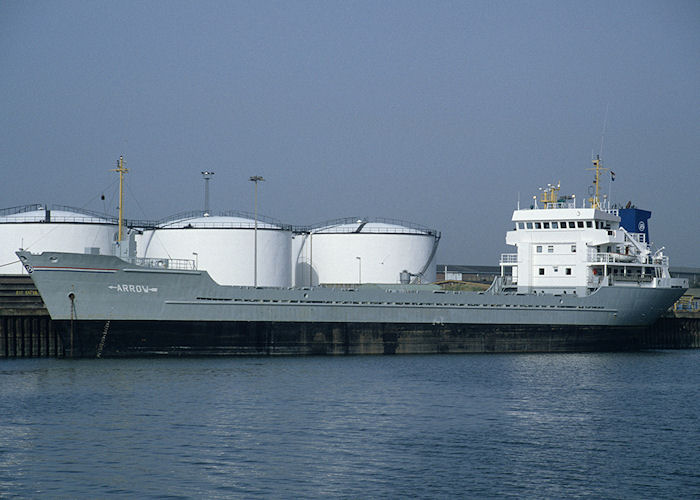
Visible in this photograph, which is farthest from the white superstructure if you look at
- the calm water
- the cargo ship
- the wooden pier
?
the wooden pier

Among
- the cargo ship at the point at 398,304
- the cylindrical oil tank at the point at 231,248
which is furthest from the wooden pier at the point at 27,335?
the cylindrical oil tank at the point at 231,248

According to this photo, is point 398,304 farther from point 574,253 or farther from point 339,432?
point 339,432

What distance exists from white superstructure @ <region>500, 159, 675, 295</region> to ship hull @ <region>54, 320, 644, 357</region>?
2.69 meters

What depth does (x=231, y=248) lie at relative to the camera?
182ft

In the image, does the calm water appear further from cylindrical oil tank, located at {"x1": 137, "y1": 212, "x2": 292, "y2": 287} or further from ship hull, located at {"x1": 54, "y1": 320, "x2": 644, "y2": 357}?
cylindrical oil tank, located at {"x1": 137, "y1": 212, "x2": 292, "y2": 287}

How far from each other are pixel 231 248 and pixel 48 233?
11.7m

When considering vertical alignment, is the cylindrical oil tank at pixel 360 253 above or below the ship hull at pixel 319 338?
above

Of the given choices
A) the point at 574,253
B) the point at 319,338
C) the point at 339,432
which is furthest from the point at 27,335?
the point at 574,253

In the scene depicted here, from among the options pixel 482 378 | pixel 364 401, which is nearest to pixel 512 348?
pixel 482 378

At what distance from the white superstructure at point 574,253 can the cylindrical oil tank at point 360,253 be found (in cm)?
1133

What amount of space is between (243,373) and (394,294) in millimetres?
11007

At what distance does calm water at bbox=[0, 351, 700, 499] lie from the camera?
63.0 feet

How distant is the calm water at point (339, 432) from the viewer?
63.0ft

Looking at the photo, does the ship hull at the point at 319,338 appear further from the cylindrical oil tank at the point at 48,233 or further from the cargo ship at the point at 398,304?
the cylindrical oil tank at the point at 48,233
